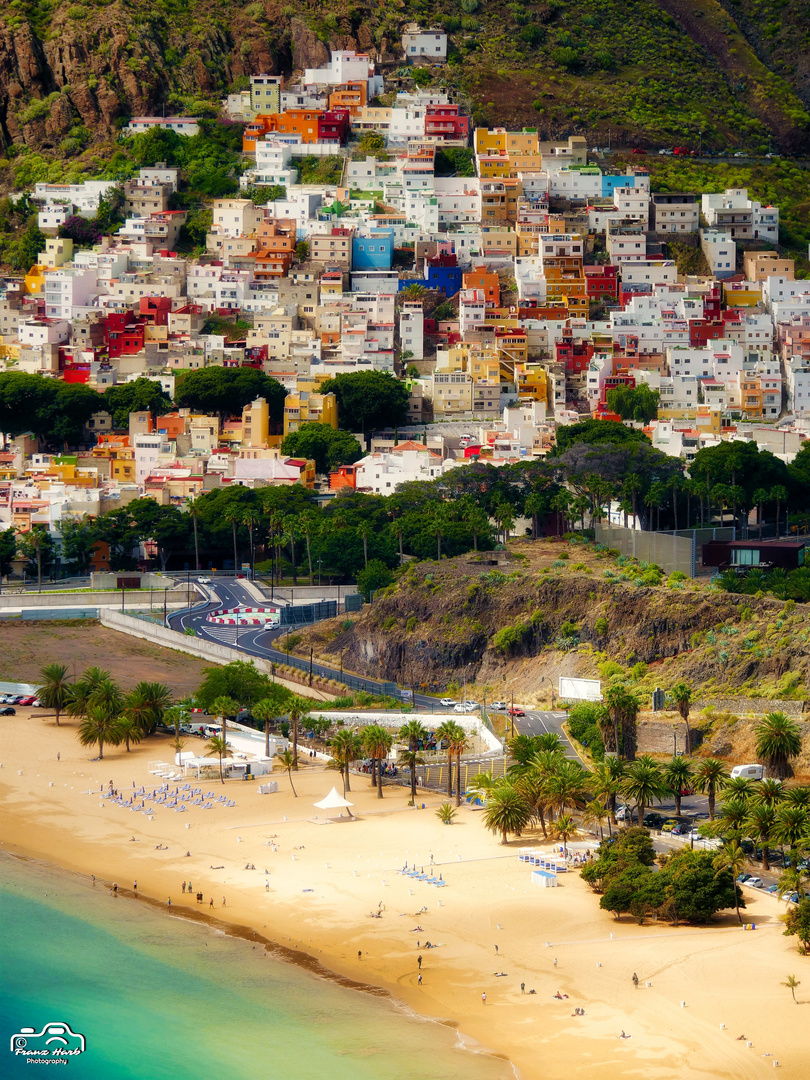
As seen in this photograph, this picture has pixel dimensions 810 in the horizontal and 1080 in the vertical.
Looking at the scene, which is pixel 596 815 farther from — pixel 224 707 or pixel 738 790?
pixel 224 707

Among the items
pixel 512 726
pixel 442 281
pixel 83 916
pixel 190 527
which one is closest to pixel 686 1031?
pixel 83 916

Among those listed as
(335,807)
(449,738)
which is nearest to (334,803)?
(335,807)

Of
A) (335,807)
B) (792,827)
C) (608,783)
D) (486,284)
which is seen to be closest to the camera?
(792,827)

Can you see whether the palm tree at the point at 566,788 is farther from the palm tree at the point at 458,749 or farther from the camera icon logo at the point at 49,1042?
the camera icon logo at the point at 49,1042

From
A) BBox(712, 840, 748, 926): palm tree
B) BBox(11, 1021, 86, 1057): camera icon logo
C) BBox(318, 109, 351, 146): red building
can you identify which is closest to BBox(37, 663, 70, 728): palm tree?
BBox(11, 1021, 86, 1057): camera icon logo

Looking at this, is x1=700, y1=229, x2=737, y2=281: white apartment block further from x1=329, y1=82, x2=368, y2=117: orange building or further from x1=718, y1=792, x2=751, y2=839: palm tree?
x1=718, y1=792, x2=751, y2=839: palm tree
